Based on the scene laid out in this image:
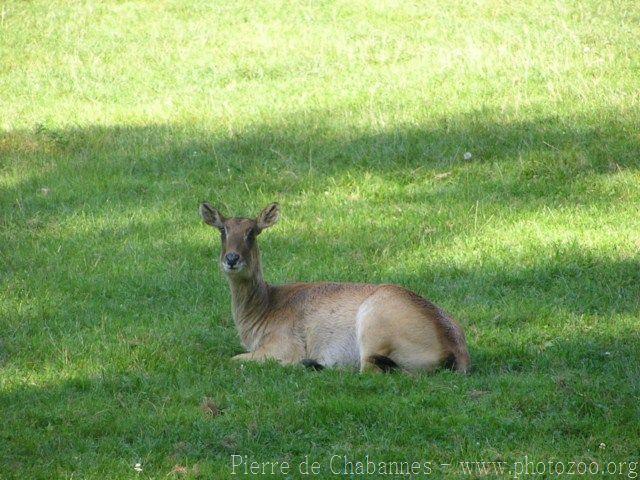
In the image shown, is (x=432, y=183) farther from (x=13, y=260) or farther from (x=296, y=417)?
(x=296, y=417)

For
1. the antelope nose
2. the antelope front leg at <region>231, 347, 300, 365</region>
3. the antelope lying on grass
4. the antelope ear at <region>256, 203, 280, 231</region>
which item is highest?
the antelope ear at <region>256, 203, 280, 231</region>

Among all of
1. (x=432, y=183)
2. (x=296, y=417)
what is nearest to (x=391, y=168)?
(x=432, y=183)

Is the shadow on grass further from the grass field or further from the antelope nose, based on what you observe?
the antelope nose

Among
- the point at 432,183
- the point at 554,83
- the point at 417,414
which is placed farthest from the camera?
the point at 554,83

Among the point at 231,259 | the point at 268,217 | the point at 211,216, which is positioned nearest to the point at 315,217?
the point at 268,217

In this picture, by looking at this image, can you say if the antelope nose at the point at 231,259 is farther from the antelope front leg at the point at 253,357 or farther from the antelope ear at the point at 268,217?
the antelope front leg at the point at 253,357

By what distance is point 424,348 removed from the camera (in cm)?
848

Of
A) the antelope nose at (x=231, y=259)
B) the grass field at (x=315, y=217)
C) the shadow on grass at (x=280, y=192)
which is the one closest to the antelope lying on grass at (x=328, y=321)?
the antelope nose at (x=231, y=259)

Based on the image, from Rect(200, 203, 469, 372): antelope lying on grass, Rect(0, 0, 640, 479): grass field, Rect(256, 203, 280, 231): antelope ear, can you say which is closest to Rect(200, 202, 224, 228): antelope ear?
Rect(200, 203, 469, 372): antelope lying on grass

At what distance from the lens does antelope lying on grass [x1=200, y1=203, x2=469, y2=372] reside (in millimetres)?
8523

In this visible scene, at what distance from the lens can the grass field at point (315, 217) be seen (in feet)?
25.1

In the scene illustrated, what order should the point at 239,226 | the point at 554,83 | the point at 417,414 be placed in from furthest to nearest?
the point at 554,83
the point at 239,226
the point at 417,414

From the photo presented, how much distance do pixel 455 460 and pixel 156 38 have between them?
47.7 feet

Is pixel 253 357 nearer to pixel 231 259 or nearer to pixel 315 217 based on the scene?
pixel 231 259
